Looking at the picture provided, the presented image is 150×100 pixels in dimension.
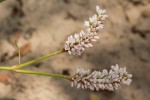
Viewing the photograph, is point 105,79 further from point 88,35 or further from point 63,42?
point 63,42

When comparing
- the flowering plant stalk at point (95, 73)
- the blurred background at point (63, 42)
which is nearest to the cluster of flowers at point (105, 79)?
the flowering plant stalk at point (95, 73)

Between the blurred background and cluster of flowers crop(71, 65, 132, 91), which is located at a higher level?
the blurred background

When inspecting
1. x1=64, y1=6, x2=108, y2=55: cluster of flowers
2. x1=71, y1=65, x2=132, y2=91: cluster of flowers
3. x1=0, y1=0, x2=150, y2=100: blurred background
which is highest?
x1=0, y1=0, x2=150, y2=100: blurred background

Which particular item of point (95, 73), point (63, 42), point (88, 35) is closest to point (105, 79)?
point (95, 73)

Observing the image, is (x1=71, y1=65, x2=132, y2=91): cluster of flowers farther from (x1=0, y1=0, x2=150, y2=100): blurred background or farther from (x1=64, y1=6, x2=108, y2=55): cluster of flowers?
(x1=0, y1=0, x2=150, y2=100): blurred background

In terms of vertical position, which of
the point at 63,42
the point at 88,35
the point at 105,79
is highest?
the point at 63,42

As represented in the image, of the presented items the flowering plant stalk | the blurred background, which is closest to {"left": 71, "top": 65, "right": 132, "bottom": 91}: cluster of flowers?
the flowering plant stalk

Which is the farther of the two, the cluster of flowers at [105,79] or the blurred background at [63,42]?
the blurred background at [63,42]

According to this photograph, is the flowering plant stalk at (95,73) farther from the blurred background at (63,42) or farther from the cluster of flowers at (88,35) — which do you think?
the blurred background at (63,42)

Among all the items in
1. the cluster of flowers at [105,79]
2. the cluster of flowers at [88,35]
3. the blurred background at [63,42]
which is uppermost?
the blurred background at [63,42]
